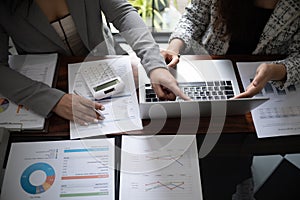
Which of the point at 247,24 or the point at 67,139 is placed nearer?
the point at 67,139

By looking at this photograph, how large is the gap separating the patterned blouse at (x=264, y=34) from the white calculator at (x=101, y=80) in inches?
12.2

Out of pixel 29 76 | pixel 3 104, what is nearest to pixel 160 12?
pixel 29 76

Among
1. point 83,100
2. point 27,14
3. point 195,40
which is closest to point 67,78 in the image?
point 83,100

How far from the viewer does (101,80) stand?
938 mm

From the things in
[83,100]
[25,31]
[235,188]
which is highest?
[25,31]

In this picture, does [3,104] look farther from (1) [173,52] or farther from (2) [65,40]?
(1) [173,52]

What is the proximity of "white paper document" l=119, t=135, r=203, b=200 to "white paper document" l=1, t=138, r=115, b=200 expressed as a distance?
0.04 meters

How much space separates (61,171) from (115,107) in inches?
9.1

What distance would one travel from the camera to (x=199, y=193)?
75 centimetres

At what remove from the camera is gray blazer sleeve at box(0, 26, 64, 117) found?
868 mm

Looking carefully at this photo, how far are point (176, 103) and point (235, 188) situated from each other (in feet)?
0.88

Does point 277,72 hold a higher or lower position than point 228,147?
higher

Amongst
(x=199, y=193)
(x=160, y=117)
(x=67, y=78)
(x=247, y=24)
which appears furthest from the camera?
(x=247, y=24)

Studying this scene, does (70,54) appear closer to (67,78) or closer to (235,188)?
(67,78)
